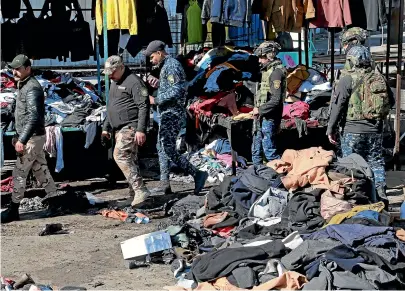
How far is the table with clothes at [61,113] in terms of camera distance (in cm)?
1184

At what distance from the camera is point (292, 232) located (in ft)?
24.8

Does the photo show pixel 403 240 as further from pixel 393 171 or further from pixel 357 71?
pixel 393 171

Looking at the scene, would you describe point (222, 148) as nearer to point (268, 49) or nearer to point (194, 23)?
point (268, 49)

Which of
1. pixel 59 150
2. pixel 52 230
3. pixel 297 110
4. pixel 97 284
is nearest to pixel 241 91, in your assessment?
pixel 297 110

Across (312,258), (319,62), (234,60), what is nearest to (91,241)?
Result: (312,258)

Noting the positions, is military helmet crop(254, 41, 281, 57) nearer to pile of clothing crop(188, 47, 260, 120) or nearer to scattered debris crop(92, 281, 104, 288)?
pile of clothing crop(188, 47, 260, 120)

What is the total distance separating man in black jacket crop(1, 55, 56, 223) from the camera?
9500 millimetres

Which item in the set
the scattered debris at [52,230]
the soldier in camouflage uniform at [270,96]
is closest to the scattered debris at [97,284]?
the scattered debris at [52,230]

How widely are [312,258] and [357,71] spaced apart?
317 cm

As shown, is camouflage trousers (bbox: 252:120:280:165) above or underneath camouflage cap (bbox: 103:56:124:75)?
underneath

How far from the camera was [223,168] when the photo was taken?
39.9ft

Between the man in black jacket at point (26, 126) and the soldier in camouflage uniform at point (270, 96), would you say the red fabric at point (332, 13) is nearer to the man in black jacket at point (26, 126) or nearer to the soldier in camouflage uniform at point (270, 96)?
the soldier in camouflage uniform at point (270, 96)

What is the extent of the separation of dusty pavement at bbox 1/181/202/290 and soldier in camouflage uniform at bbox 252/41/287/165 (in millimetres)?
2006

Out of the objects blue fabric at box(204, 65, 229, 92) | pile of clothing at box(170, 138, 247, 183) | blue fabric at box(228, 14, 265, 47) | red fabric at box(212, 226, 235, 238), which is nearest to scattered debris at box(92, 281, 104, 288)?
red fabric at box(212, 226, 235, 238)
